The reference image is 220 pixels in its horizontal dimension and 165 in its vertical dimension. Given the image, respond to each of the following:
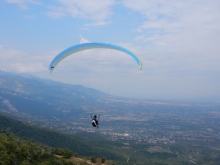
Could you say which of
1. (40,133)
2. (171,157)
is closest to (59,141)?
(40,133)

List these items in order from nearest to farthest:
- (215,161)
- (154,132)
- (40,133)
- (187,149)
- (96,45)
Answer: (96,45)
(40,133)
(215,161)
(187,149)
(154,132)

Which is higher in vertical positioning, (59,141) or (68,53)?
(68,53)

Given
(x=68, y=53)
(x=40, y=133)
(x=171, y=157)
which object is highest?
(x=68, y=53)

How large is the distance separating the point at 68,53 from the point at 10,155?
16233mm

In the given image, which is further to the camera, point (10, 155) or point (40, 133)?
point (40, 133)

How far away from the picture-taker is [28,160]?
33.0m

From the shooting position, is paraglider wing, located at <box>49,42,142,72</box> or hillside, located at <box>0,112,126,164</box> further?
hillside, located at <box>0,112,126,164</box>

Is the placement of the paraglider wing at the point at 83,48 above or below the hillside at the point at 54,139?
above

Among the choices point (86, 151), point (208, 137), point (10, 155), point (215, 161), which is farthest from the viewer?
point (208, 137)

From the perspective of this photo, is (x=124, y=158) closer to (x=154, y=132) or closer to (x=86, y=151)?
(x=86, y=151)

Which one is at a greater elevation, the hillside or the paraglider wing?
the paraglider wing

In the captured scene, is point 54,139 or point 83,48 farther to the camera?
point 54,139

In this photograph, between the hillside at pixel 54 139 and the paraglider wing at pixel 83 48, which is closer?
the paraglider wing at pixel 83 48

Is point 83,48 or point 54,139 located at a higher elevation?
point 83,48
